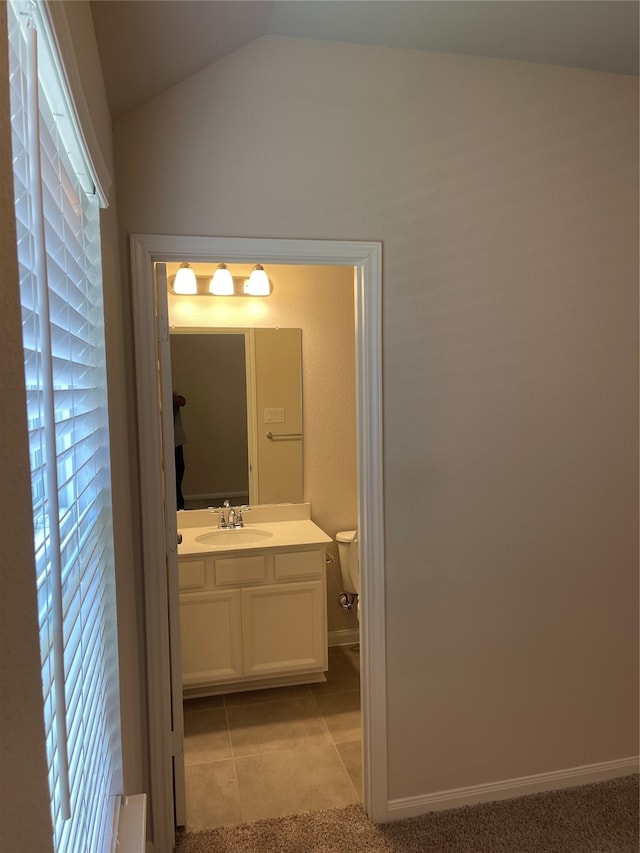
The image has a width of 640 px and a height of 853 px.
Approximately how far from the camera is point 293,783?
234cm

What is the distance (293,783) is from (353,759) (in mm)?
295

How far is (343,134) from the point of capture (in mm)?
1932

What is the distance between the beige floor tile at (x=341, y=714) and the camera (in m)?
2.69

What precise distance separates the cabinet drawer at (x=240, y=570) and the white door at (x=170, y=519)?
2.75ft

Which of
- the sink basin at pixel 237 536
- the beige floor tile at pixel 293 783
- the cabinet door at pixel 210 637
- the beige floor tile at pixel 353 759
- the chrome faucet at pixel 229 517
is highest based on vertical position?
the chrome faucet at pixel 229 517

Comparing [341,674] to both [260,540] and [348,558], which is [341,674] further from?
[260,540]

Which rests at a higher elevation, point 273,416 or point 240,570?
point 273,416

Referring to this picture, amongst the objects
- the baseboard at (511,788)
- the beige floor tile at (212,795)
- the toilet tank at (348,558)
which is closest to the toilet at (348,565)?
the toilet tank at (348,558)

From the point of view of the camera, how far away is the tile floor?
2227 millimetres

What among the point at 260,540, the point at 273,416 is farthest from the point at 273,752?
the point at 273,416

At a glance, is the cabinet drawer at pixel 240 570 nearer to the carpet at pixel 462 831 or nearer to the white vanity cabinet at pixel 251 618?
the white vanity cabinet at pixel 251 618

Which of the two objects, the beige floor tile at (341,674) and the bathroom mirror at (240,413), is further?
the bathroom mirror at (240,413)

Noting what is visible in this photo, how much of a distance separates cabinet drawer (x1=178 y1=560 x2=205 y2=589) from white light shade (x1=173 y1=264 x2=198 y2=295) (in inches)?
53.9

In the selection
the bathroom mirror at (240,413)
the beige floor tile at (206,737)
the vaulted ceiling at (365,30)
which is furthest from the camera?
the bathroom mirror at (240,413)
